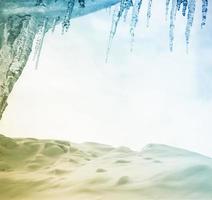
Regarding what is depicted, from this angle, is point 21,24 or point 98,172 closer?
point 21,24

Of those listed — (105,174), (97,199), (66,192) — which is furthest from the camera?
(105,174)

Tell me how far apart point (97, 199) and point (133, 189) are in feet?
1.38

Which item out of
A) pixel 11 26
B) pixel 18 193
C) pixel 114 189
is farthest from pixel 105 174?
pixel 11 26

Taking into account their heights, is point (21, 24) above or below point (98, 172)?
above

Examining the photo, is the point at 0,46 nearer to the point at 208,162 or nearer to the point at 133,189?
the point at 133,189

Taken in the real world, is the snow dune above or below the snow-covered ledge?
below

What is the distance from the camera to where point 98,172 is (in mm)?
5715

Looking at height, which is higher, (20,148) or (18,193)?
(20,148)

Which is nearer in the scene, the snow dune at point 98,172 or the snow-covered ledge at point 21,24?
the snow dune at point 98,172

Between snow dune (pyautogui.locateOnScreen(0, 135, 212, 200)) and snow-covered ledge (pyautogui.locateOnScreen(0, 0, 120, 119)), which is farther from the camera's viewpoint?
snow-covered ledge (pyautogui.locateOnScreen(0, 0, 120, 119))

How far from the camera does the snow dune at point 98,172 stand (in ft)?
16.2

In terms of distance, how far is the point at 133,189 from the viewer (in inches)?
196

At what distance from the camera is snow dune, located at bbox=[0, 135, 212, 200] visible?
16.2 ft

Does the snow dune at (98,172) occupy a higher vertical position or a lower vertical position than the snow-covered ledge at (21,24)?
lower
